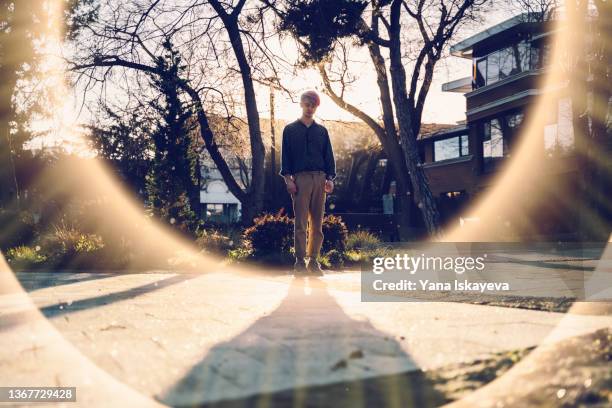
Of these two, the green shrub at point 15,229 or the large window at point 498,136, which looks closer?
the green shrub at point 15,229

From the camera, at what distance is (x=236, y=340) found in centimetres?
280

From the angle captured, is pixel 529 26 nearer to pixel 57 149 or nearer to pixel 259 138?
pixel 259 138

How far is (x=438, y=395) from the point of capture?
195 centimetres

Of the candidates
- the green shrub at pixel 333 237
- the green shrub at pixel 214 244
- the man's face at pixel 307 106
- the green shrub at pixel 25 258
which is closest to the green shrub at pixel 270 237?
the green shrub at pixel 333 237

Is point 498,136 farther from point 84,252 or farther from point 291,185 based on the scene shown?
point 291,185

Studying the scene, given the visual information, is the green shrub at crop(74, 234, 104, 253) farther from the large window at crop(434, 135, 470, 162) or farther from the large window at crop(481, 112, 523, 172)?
the large window at crop(434, 135, 470, 162)

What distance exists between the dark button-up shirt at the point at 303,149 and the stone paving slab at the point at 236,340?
2.29 m

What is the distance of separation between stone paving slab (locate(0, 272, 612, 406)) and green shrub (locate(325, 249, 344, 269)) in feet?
16.9

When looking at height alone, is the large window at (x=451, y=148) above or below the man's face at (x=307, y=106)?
above

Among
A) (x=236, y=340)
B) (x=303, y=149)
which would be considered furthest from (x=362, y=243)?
(x=236, y=340)

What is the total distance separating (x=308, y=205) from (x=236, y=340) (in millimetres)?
4022

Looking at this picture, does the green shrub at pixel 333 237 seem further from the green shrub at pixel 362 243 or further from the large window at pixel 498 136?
the large window at pixel 498 136

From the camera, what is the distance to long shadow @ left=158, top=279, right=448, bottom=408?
1.90 meters

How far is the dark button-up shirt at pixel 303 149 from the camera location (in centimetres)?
663
